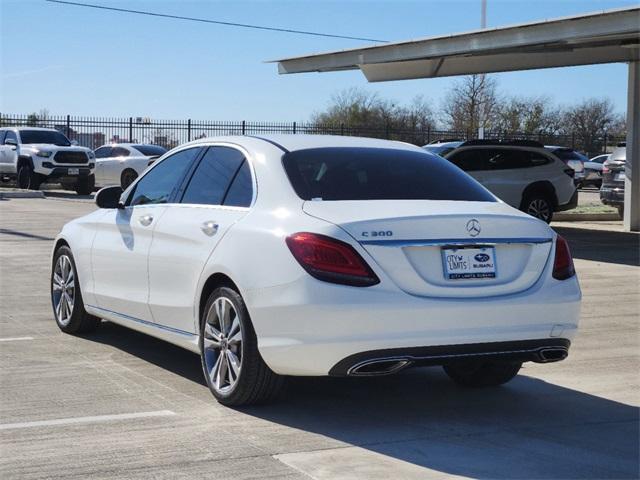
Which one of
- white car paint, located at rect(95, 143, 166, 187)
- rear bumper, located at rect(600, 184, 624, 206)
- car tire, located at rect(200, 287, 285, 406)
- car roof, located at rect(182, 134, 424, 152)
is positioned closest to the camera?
car tire, located at rect(200, 287, 285, 406)

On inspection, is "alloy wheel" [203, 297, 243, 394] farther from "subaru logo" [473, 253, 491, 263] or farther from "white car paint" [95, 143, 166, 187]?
"white car paint" [95, 143, 166, 187]

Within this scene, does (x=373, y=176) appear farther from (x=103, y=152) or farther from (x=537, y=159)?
(x=103, y=152)

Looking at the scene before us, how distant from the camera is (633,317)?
1010 cm

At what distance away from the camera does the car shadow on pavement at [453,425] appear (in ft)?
17.2

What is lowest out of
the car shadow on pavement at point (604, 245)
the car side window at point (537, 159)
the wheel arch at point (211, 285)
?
the car shadow on pavement at point (604, 245)

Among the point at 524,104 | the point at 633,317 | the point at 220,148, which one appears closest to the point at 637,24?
the point at 633,317

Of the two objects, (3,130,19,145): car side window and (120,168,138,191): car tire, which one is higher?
(3,130,19,145): car side window

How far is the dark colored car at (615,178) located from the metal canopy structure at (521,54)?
52cm

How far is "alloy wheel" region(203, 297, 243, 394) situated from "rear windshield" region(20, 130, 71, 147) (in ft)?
85.2

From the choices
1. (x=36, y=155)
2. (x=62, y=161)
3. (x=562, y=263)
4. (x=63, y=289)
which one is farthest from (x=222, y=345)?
(x=36, y=155)

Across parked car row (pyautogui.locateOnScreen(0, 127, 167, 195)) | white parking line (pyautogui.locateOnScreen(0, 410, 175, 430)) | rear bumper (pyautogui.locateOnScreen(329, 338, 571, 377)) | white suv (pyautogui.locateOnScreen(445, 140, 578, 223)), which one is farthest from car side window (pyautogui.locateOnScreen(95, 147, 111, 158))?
rear bumper (pyautogui.locateOnScreen(329, 338, 571, 377))

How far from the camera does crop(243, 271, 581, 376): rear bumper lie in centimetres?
554

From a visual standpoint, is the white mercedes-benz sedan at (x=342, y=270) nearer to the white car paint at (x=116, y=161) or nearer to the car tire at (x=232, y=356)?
the car tire at (x=232, y=356)

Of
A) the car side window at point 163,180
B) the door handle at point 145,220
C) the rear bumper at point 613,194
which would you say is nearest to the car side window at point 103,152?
the rear bumper at point 613,194
